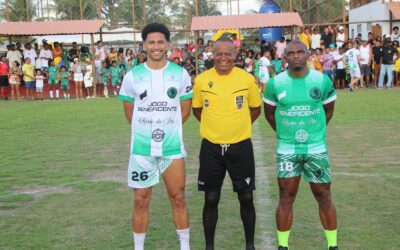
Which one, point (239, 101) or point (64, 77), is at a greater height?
point (64, 77)

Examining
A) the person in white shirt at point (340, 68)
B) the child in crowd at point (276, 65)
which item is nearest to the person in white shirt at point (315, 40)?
the person in white shirt at point (340, 68)

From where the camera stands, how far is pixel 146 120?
533 cm

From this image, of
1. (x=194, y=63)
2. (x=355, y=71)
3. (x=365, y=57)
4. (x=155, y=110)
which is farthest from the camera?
(x=194, y=63)

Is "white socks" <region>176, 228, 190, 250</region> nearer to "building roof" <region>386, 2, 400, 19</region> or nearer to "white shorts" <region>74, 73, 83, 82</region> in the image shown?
"white shorts" <region>74, 73, 83, 82</region>

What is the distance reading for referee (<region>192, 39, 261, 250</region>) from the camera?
5.55 m

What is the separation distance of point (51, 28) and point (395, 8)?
16.3 meters

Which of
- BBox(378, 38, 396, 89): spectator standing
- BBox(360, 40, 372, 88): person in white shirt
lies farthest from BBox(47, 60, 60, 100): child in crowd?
BBox(378, 38, 396, 89): spectator standing

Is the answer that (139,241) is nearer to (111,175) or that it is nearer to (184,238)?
(184,238)

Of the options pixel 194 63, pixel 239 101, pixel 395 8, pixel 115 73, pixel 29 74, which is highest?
pixel 395 8

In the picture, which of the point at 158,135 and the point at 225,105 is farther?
the point at 225,105

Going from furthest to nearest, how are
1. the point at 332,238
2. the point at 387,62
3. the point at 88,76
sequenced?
the point at 88,76, the point at 387,62, the point at 332,238

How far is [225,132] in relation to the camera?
5547mm

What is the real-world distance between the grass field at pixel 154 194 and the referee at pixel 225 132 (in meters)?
0.43

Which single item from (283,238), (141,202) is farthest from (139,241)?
(283,238)
